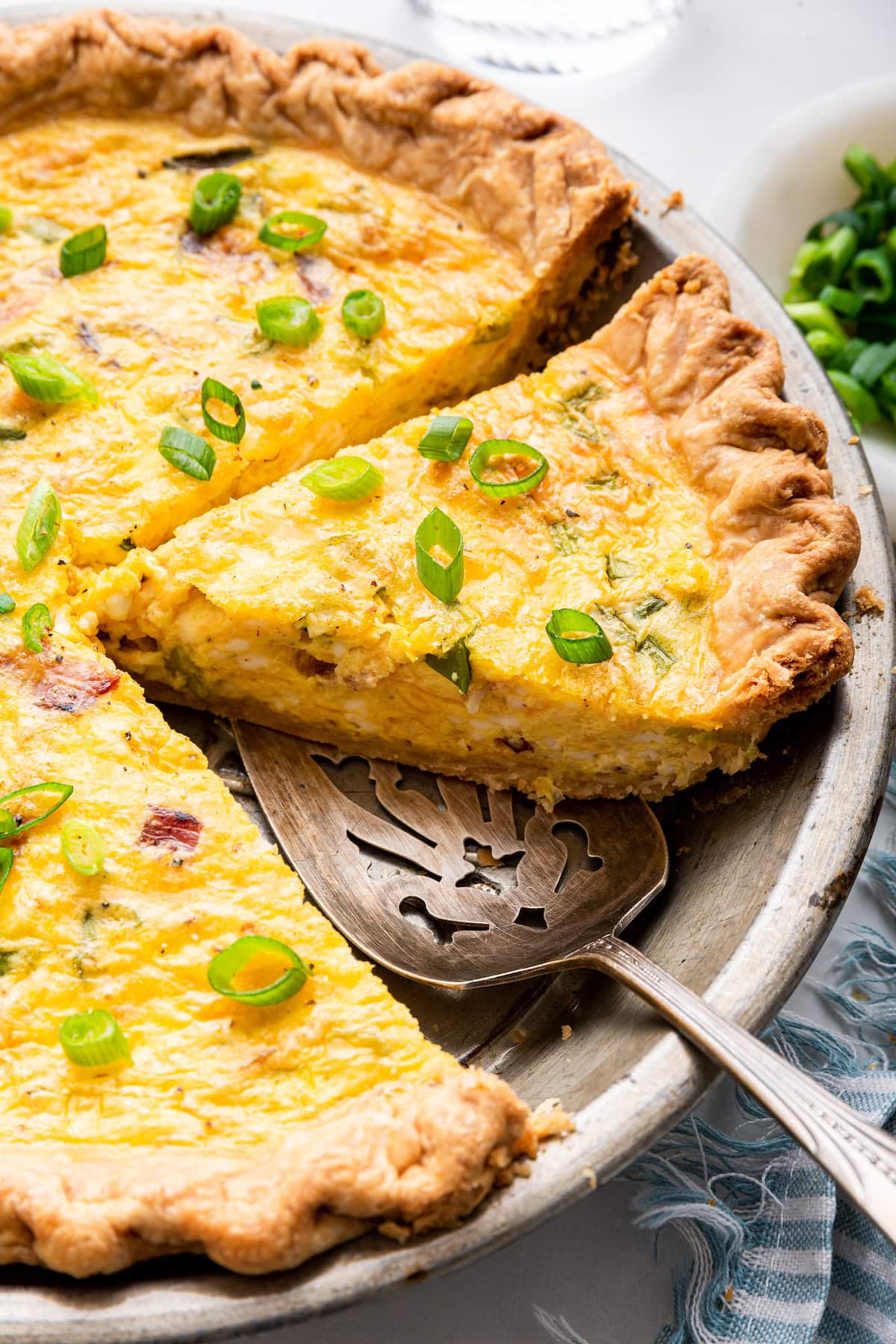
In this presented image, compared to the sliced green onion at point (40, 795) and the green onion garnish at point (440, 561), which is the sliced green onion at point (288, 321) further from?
the sliced green onion at point (40, 795)

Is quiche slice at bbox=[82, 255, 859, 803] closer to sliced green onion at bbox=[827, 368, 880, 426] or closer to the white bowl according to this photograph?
sliced green onion at bbox=[827, 368, 880, 426]

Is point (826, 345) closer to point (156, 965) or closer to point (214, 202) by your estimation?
point (214, 202)

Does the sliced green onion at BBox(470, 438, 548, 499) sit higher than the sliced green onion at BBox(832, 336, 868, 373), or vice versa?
the sliced green onion at BBox(832, 336, 868, 373)

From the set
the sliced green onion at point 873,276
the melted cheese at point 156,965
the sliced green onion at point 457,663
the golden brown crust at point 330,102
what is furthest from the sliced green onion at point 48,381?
the sliced green onion at point 873,276

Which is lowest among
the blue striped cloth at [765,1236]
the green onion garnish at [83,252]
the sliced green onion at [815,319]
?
the blue striped cloth at [765,1236]

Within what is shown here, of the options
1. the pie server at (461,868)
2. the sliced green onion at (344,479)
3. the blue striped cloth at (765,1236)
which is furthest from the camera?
the sliced green onion at (344,479)

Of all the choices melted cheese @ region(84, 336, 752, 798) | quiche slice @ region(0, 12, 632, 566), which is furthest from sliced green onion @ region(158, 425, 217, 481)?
melted cheese @ region(84, 336, 752, 798)

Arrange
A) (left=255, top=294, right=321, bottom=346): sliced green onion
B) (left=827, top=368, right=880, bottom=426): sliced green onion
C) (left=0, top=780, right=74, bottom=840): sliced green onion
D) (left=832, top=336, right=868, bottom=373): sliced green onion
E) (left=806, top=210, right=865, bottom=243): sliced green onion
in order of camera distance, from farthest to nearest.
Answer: (left=806, top=210, right=865, bottom=243): sliced green onion
(left=832, top=336, right=868, bottom=373): sliced green onion
(left=827, top=368, right=880, bottom=426): sliced green onion
(left=255, top=294, right=321, bottom=346): sliced green onion
(left=0, top=780, right=74, bottom=840): sliced green onion

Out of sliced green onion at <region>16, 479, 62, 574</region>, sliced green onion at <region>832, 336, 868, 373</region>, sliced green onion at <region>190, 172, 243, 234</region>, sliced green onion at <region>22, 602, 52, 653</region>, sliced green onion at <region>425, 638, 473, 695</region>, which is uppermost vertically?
sliced green onion at <region>832, 336, 868, 373</region>
